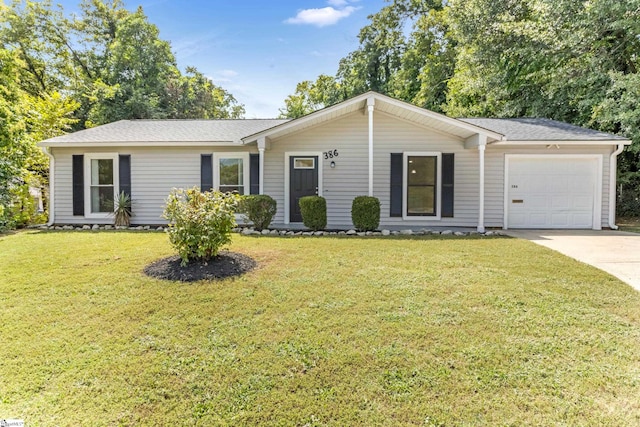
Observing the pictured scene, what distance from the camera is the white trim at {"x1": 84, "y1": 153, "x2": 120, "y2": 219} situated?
9.24m

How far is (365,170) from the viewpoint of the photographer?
8.88 meters

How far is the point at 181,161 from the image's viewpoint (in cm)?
917

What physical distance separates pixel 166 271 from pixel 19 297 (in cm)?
153

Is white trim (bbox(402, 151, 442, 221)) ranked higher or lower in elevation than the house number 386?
lower

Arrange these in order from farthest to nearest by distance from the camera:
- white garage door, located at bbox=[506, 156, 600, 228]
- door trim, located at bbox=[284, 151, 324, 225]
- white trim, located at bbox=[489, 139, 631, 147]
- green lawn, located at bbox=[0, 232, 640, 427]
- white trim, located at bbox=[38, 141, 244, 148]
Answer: door trim, located at bbox=[284, 151, 324, 225] → white trim, located at bbox=[38, 141, 244, 148] → white garage door, located at bbox=[506, 156, 600, 228] → white trim, located at bbox=[489, 139, 631, 147] → green lawn, located at bbox=[0, 232, 640, 427]

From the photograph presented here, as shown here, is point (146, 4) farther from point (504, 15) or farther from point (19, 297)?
point (19, 297)

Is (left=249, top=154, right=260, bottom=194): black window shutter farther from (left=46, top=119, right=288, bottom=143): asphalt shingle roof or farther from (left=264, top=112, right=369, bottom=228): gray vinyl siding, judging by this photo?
(left=46, top=119, right=288, bottom=143): asphalt shingle roof

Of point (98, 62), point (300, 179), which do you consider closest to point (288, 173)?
point (300, 179)

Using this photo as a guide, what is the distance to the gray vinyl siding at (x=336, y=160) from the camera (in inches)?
349

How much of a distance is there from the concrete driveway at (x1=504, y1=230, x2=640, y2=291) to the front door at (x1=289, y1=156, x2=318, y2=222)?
505cm

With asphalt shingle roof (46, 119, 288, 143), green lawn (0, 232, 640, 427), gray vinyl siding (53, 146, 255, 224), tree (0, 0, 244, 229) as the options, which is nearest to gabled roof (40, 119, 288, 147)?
asphalt shingle roof (46, 119, 288, 143)

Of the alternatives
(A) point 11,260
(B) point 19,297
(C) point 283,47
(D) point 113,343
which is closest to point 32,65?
(C) point 283,47

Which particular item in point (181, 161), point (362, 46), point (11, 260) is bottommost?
point (11, 260)

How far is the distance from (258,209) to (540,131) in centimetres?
787
